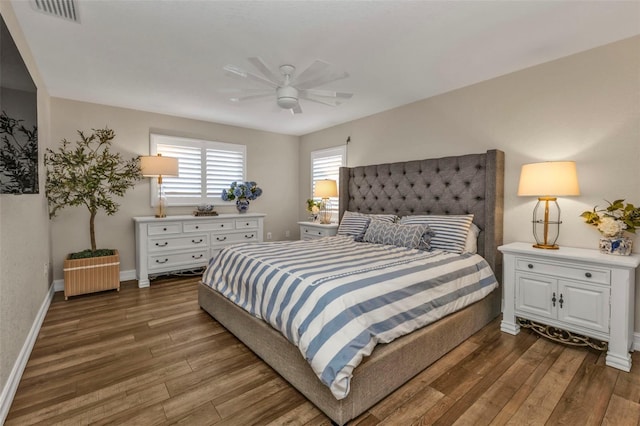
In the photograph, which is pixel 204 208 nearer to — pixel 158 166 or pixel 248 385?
pixel 158 166

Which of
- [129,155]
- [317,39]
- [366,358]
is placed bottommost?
[366,358]

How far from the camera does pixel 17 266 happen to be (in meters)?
2.04

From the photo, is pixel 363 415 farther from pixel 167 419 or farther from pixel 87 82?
pixel 87 82

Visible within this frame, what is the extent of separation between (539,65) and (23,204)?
4.44m

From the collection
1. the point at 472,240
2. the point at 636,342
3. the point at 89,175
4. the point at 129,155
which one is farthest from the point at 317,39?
the point at 636,342

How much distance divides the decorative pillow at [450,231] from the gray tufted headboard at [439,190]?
7.7 inches

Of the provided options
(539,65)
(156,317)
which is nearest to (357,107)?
(539,65)

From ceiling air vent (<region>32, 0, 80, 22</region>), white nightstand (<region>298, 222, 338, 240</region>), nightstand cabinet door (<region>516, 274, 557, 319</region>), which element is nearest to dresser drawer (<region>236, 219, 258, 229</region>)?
white nightstand (<region>298, 222, 338, 240</region>)

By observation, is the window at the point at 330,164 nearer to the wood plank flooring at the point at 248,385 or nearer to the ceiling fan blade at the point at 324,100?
the ceiling fan blade at the point at 324,100

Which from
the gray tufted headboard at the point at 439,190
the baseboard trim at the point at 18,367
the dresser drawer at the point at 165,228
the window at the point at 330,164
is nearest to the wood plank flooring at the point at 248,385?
the baseboard trim at the point at 18,367

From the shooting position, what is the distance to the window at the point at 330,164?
197 inches

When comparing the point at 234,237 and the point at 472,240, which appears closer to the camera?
the point at 472,240

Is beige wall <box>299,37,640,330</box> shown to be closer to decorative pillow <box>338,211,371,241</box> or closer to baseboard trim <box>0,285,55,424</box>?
decorative pillow <box>338,211,371,241</box>

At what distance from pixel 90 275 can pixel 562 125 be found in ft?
16.9
